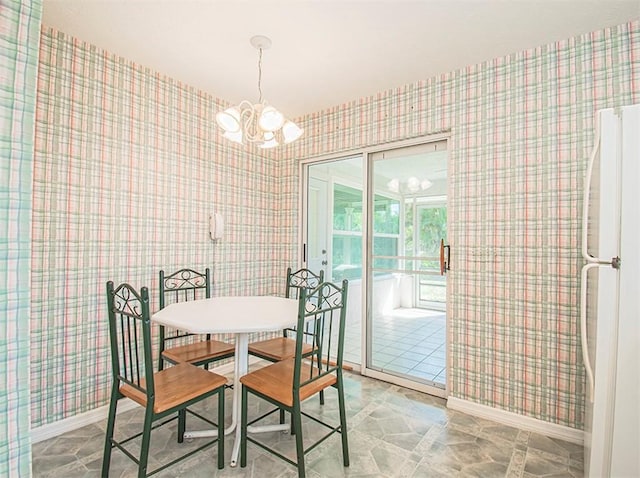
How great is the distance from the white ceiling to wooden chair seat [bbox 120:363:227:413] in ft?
6.96

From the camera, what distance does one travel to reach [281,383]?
1.83 metres

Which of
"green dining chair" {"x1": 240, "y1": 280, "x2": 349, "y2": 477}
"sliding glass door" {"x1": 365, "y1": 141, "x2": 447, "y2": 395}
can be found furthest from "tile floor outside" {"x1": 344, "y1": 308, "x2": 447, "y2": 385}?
"green dining chair" {"x1": 240, "y1": 280, "x2": 349, "y2": 477}

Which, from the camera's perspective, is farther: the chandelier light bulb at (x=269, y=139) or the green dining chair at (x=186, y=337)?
the green dining chair at (x=186, y=337)

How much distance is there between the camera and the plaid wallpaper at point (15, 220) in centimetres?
128

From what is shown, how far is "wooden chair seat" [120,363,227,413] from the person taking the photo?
1634 millimetres

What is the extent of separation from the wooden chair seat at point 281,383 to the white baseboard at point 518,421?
121 cm

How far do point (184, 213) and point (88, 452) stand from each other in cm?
175

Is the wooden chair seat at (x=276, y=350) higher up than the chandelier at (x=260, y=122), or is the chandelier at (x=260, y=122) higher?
the chandelier at (x=260, y=122)

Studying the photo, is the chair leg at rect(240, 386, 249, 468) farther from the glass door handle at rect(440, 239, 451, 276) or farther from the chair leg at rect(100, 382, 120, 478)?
the glass door handle at rect(440, 239, 451, 276)

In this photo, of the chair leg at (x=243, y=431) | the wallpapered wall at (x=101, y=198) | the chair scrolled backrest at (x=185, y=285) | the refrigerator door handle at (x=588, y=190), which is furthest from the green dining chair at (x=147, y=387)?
the refrigerator door handle at (x=588, y=190)

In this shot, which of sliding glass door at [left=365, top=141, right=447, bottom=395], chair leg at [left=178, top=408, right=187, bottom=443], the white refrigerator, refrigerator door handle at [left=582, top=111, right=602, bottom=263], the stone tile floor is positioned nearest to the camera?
the white refrigerator

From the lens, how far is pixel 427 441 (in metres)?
2.12

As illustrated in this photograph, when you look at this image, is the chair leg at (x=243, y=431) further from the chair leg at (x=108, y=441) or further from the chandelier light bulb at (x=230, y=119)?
the chandelier light bulb at (x=230, y=119)

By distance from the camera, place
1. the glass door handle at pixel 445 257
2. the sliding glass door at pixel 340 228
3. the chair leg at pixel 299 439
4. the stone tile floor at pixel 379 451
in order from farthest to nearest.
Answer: the sliding glass door at pixel 340 228
the glass door handle at pixel 445 257
the stone tile floor at pixel 379 451
the chair leg at pixel 299 439
